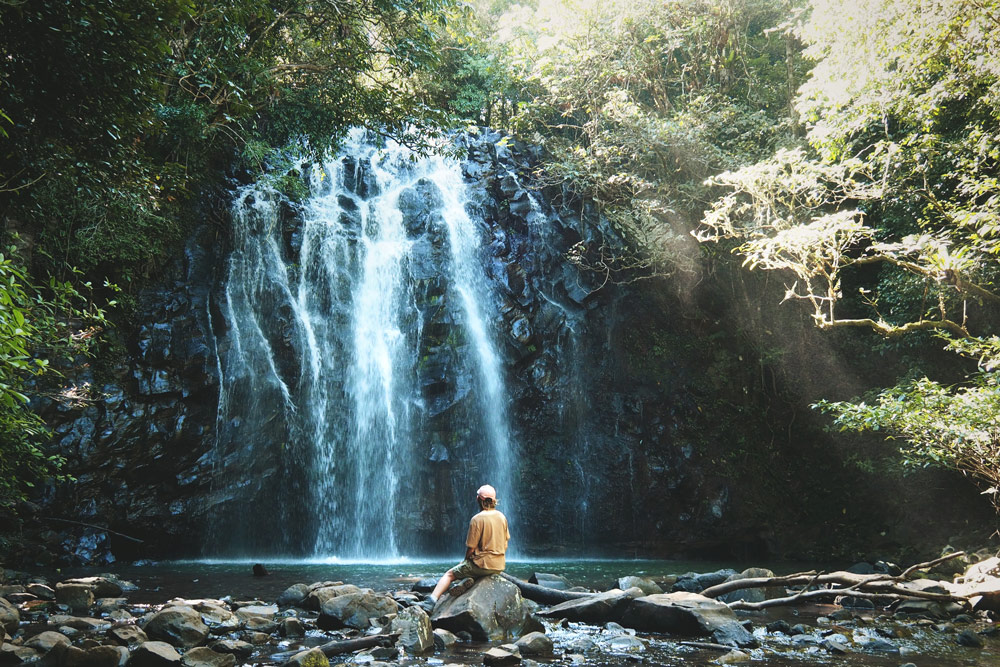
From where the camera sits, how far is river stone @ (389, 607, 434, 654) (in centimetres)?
535

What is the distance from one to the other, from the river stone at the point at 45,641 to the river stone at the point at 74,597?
1.80m

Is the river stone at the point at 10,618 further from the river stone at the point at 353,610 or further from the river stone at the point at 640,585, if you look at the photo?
the river stone at the point at 640,585

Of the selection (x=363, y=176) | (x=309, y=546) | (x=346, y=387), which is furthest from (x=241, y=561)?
(x=363, y=176)

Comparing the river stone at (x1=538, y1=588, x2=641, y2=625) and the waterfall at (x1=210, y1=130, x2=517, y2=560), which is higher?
the waterfall at (x1=210, y1=130, x2=517, y2=560)

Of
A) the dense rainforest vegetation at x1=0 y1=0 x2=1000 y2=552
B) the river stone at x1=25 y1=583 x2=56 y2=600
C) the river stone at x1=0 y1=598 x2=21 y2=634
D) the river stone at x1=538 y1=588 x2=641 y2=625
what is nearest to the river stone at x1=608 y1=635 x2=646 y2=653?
the river stone at x1=538 y1=588 x2=641 y2=625

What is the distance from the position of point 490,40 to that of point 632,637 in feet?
66.1

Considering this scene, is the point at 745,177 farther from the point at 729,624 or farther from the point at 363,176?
the point at 363,176

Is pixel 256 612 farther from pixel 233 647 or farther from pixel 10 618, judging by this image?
pixel 10 618

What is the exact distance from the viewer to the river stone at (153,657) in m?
4.60

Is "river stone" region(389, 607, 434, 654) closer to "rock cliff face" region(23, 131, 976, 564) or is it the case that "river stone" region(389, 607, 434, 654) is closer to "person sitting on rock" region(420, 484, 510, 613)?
"person sitting on rock" region(420, 484, 510, 613)

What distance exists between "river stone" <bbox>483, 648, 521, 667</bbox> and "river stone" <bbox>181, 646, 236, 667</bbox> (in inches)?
73.4

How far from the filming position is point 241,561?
1259 centimetres

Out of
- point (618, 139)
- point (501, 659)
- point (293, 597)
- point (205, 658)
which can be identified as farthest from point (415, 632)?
point (618, 139)

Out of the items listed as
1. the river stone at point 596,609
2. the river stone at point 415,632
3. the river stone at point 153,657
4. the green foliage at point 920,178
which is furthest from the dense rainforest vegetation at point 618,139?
the river stone at point 596,609
